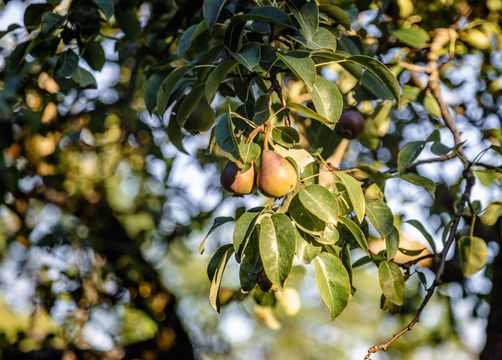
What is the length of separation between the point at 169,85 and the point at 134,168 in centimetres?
215

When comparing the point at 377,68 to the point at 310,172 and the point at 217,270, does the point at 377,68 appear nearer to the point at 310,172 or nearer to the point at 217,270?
the point at 310,172

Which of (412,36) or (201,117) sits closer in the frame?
(201,117)

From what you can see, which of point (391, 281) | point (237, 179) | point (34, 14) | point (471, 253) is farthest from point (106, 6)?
point (471, 253)

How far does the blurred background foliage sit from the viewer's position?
59.4 inches

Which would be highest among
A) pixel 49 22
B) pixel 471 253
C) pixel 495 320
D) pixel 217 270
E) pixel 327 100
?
pixel 327 100

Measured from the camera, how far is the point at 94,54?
1434mm

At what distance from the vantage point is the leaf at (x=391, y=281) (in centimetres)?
116

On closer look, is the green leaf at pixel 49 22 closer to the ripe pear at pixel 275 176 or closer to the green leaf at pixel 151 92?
the green leaf at pixel 151 92

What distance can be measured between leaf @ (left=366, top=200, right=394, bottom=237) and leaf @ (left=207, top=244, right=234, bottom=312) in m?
0.24

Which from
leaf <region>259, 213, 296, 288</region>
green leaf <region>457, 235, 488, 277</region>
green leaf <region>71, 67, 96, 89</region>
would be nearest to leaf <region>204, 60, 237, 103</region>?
leaf <region>259, 213, 296, 288</region>

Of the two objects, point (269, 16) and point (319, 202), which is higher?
point (269, 16)

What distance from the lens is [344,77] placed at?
2.02 m

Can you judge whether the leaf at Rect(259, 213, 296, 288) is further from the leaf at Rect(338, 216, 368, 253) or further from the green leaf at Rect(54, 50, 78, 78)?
the green leaf at Rect(54, 50, 78, 78)

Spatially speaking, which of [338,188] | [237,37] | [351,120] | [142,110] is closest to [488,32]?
[351,120]
